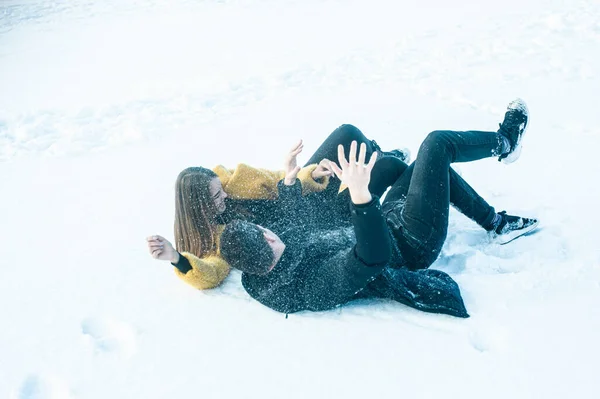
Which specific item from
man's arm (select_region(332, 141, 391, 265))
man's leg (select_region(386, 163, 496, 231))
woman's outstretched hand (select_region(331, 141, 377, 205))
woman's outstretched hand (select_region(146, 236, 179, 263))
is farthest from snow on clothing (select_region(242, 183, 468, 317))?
man's leg (select_region(386, 163, 496, 231))

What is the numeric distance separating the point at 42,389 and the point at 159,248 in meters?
0.80

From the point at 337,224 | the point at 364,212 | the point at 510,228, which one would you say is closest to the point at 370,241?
the point at 364,212

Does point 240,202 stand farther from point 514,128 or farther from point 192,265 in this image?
point 514,128

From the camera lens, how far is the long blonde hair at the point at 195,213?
Answer: 2.56 meters

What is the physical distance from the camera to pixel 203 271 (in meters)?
2.58

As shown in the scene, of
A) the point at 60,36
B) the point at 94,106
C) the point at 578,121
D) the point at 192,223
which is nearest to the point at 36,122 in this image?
the point at 94,106

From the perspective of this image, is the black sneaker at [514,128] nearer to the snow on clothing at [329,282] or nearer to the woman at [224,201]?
the woman at [224,201]

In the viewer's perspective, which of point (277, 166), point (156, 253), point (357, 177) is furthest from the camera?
point (277, 166)

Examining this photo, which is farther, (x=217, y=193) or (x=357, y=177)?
(x=217, y=193)

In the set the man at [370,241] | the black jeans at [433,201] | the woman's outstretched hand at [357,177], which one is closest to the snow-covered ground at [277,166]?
the man at [370,241]

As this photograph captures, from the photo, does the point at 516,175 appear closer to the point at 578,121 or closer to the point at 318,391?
the point at 578,121

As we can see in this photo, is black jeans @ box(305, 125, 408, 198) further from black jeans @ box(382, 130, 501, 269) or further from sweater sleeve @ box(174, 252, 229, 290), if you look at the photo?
sweater sleeve @ box(174, 252, 229, 290)

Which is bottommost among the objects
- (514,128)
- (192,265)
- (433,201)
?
(192,265)

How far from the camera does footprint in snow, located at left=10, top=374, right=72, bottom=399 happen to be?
7.13 feet
